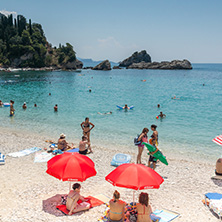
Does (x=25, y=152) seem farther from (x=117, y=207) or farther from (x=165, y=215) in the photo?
(x=165, y=215)

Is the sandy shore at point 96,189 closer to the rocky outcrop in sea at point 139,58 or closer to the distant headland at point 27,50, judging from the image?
the distant headland at point 27,50

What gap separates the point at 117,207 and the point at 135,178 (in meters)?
0.97

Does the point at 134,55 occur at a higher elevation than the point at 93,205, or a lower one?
higher

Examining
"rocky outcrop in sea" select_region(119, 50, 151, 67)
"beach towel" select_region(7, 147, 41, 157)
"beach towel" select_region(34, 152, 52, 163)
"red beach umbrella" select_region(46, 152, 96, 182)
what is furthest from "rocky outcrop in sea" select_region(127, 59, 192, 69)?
"red beach umbrella" select_region(46, 152, 96, 182)

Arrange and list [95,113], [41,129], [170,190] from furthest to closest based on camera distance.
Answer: [95,113] → [41,129] → [170,190]

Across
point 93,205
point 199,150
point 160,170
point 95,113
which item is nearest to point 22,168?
point 93,205

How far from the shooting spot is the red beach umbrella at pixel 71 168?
701 cm

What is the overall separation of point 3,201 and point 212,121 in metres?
21.6

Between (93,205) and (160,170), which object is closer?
(93,205)

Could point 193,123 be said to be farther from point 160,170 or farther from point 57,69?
point 57,69

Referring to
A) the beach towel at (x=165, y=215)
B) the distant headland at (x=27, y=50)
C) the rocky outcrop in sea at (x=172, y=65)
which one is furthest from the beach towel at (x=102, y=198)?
the rocky outcrop in sea at (x=172, y=65)

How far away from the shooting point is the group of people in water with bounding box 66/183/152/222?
637cm

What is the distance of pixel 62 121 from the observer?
904 inches

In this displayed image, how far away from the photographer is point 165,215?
7.15 metres
